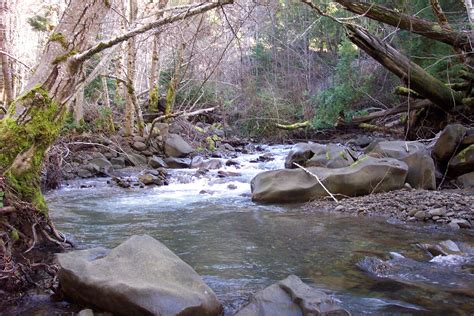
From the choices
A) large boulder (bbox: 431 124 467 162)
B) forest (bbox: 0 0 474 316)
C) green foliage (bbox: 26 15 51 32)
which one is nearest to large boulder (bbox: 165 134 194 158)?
forest (bbox: 0 0 474 316)

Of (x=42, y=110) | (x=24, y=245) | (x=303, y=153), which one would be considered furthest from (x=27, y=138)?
(x=303, y=153)

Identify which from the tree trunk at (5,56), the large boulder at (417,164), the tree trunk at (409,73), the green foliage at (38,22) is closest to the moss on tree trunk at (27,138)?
the large boulder at (417,164)

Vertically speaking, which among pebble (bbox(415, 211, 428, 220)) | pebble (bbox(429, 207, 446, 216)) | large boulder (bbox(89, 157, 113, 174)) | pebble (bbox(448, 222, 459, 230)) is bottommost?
pebble (bbox(448, 222, 459, 230))

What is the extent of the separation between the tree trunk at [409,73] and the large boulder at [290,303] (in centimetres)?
748

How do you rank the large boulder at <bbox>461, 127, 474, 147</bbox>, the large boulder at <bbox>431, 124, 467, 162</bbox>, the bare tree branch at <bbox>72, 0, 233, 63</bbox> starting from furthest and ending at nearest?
the large boulder at <bbox>431, 124, 467, 162</bbox> → the large boulder at <bbox>461, 127, 474, 147</bbox> → the bare tree branch at <bbox>72, 0, 233, 63</bbox>

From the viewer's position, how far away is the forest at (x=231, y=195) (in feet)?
12.3

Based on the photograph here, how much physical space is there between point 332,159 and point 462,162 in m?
2.48

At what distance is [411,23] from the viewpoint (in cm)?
944

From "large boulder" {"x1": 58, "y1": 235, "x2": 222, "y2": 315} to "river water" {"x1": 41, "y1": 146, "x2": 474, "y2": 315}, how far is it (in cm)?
43

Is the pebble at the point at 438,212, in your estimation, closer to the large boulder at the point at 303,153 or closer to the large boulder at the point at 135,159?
the large boulder at the point at 303,153

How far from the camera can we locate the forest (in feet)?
12.3

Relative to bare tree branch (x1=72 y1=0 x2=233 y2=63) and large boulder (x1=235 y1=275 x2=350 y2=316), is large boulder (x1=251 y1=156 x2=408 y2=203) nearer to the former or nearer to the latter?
bare tree branch (x1=72 y1=0 x2=233 y2=63)

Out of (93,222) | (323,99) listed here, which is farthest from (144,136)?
(93,222)

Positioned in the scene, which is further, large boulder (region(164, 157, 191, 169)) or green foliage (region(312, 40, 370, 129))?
green foliage (region(312, 40, 370, 129))
